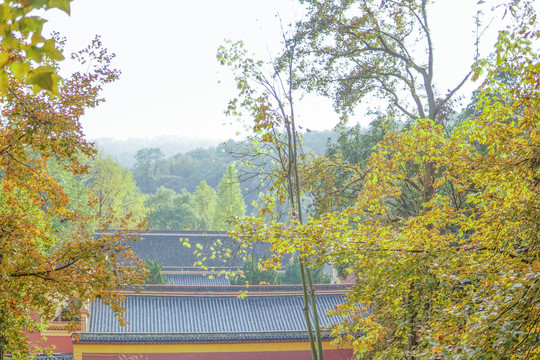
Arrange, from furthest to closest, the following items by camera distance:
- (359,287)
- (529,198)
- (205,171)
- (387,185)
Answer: (205,171) < (387,185) < (359,287) < (529,198)

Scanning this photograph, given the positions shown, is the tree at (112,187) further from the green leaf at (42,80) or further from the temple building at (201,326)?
the green leaf at (42,80)

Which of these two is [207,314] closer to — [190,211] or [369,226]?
[369,226]

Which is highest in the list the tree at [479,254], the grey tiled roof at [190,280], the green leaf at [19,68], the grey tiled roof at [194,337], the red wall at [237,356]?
the green leaf at [19,68]

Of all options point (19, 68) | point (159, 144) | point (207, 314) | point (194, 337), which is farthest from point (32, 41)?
point (159, 144)

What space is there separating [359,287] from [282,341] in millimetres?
9394

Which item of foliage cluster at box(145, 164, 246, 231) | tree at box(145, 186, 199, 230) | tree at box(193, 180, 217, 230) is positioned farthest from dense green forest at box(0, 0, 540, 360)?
tree at box(193, 180, 217, 230)

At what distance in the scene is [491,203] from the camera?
4219 mm

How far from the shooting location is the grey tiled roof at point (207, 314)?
1454cm

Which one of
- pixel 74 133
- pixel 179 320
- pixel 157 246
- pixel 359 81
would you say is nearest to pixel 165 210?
pixel 157 246

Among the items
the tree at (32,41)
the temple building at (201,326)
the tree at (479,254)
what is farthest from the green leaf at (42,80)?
the temple building at (201,326)

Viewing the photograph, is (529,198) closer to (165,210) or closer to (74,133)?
(74,133)

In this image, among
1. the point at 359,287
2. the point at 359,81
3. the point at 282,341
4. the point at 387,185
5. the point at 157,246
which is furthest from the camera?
the point at 157,246

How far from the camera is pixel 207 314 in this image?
598 inches

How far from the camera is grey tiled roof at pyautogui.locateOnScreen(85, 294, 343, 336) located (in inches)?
572
